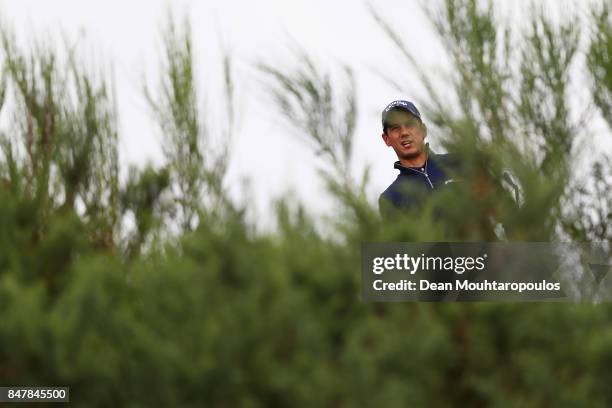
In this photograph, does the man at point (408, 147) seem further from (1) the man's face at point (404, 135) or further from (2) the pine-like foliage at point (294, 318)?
(2) the pine-like foliage at point (294, 318)

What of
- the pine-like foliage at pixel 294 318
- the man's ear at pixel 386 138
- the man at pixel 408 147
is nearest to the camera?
the pine-like foliage at pixel 294 318

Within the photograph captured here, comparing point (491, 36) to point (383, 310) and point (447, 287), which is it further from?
point (383, 310)

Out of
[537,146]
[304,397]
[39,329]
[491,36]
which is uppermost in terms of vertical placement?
[491,36]

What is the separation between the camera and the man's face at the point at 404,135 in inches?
150

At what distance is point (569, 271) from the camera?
101 inches

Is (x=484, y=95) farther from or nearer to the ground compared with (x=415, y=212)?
farther from the ground

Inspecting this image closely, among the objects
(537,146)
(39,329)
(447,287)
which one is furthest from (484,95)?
(39,329)

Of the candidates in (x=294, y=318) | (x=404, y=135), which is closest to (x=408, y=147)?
(x=404, y=135)

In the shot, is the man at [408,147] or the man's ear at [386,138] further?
the man's ear at [386,138]

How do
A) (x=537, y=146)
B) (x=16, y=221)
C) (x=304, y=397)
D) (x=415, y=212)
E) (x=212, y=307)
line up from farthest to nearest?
(x=537, y=146)
(x=16, y=221)
(x=415, y=212)
(x=212, y=307)
(x=304, y=397)

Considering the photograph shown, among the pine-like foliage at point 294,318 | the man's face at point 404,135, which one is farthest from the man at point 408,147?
the pine-like foliage at point 294,318

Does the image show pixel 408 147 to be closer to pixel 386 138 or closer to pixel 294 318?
pixel 386 138

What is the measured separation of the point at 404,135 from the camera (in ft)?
12.8

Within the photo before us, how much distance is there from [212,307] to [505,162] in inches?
38.6
